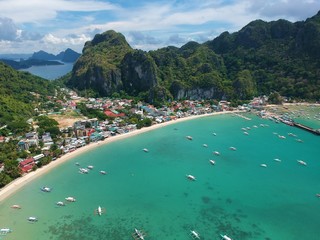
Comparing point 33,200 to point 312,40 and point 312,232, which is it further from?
point 312,40

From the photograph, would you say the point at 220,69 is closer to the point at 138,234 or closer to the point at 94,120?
the point at 94,120

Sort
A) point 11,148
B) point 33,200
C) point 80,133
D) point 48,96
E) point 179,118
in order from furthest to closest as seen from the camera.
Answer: point 48,96, point 179,118, point 80,133, point 11,148, point 33,200

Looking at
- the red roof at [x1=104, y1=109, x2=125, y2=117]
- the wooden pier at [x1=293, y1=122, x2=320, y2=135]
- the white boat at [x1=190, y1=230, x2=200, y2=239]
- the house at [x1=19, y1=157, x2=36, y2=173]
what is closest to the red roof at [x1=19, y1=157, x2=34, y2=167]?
the house at [x1=19, y1=157, x2=36, y2=173]

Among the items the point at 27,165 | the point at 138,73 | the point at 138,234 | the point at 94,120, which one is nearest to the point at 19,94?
the point at 94,120

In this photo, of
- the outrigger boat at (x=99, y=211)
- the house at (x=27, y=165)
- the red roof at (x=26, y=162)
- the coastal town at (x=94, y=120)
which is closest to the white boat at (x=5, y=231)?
the outrigger boat at (x=99, y=211)

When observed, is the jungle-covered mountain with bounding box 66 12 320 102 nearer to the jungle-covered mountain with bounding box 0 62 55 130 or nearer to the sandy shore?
the jungle-covered mountain with bounding box 0 62 55 130

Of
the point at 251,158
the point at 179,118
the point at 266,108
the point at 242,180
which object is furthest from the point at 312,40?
the point at 242,180
